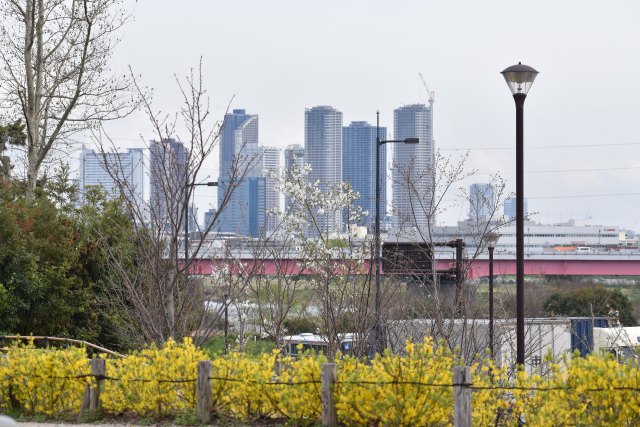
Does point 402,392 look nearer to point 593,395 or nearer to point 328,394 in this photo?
point 328,394

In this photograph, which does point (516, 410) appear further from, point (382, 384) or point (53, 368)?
point (53, 368)

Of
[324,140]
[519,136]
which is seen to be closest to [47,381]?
[519,136]

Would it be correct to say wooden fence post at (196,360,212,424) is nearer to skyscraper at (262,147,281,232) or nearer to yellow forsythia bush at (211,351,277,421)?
yellow forsythia bush at (211,351,277,421)

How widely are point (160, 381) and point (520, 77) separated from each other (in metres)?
6.15

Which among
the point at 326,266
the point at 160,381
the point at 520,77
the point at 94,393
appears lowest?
the point at 94,393

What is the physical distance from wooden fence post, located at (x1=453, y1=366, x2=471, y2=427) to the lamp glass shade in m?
A: 4.64

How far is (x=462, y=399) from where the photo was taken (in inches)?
391

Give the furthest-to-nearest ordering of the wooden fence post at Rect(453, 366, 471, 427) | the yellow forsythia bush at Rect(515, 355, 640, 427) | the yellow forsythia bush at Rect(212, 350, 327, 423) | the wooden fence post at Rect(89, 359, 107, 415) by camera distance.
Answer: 1. the wooden fence post at Rect(89, 359, 107, 415)
2. the yellow forsythia bush at Rect(212, 350, 327, 423)
3. the wooden fence post at Rect(453, 366, 471, 427)
4. the yellow forsythia bush at Rect(515, 355, 640, 427)

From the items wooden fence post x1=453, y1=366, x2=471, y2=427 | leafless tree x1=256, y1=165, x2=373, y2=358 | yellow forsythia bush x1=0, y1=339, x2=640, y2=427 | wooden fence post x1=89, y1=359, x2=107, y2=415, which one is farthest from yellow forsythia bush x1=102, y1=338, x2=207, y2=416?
leafless tree x1=256, y1=165, x2=373, y2=358

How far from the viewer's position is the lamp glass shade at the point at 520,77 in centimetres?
1297

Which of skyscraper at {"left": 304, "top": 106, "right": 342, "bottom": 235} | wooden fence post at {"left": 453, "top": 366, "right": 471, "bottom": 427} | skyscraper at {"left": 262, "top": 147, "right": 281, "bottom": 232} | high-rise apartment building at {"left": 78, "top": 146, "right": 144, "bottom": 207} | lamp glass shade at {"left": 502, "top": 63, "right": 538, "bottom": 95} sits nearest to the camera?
wooden fence post at {"left": 453, "top": 366, "right": 471, "bottom": 427}

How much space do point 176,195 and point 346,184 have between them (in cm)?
1398

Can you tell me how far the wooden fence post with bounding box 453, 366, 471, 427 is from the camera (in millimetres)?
9922

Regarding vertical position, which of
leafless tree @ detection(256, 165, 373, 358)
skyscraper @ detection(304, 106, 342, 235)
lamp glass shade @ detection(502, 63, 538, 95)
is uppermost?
skyscraper @ detection(304, 106, 342, 235)
